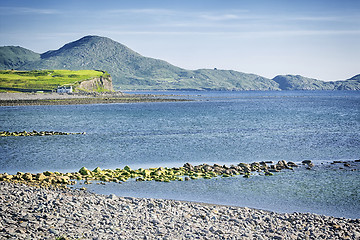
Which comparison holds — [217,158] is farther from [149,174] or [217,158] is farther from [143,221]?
[143,221]

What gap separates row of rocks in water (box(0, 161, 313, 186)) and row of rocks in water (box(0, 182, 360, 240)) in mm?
6644

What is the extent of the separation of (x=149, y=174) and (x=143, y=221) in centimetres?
1306

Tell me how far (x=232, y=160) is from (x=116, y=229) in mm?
23048

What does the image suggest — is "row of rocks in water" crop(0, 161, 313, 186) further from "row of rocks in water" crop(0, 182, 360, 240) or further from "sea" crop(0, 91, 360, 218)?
"row of rocks in water" crop(0, 182, 360, 240)

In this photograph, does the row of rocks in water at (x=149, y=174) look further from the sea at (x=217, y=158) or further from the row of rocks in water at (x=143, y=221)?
the row of rocks in water at (x=143, y=221)

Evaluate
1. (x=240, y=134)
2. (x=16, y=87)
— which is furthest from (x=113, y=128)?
(x=16, y=87)

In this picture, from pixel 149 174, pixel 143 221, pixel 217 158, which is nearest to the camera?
pixel 143 221

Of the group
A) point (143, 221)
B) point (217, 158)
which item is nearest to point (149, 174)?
point (217, 158)

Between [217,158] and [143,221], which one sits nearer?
[143,221]

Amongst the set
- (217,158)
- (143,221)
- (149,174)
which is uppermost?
(143,221)

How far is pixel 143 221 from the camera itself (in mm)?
18047

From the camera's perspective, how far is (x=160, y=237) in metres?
16.1

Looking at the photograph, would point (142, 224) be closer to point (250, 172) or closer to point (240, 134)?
point (250, 172)

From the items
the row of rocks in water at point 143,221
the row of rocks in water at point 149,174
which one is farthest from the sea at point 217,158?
the row of rocks in water at point 143,221
